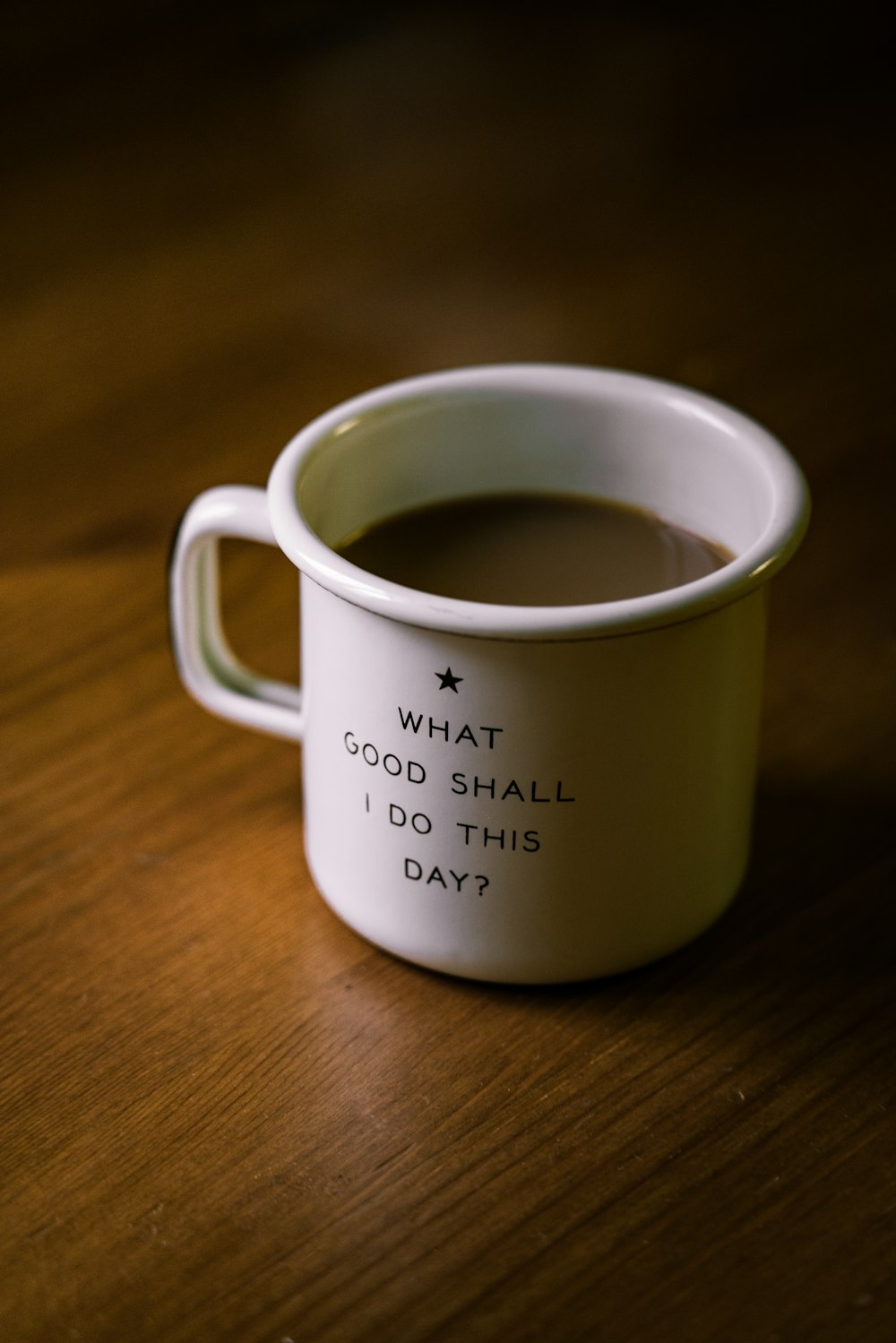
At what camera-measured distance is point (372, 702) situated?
1.44 ft

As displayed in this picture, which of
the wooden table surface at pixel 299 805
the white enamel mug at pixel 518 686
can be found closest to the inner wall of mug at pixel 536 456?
the white enamel mug at pixel 518 686

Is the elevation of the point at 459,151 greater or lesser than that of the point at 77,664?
greater

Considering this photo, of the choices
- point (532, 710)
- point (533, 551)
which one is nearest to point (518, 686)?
point (532, 710)

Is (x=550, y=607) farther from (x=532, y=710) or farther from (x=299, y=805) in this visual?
(x=299, y=805)

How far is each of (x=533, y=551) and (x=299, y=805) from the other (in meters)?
0.13

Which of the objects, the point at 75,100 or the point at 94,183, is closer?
the point at 94,183

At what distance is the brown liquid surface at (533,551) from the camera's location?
0.50 m

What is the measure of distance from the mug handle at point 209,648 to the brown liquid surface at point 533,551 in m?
0.05

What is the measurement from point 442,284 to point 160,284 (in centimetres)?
16

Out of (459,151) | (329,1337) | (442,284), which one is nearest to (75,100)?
(459,151)

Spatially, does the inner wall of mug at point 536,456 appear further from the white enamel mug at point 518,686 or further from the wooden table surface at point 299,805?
the wooden table surface at point 299,805

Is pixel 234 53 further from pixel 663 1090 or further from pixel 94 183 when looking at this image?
pixel 663 1090

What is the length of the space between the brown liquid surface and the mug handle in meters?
0.05

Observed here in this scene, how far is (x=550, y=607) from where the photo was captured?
0.46 m
